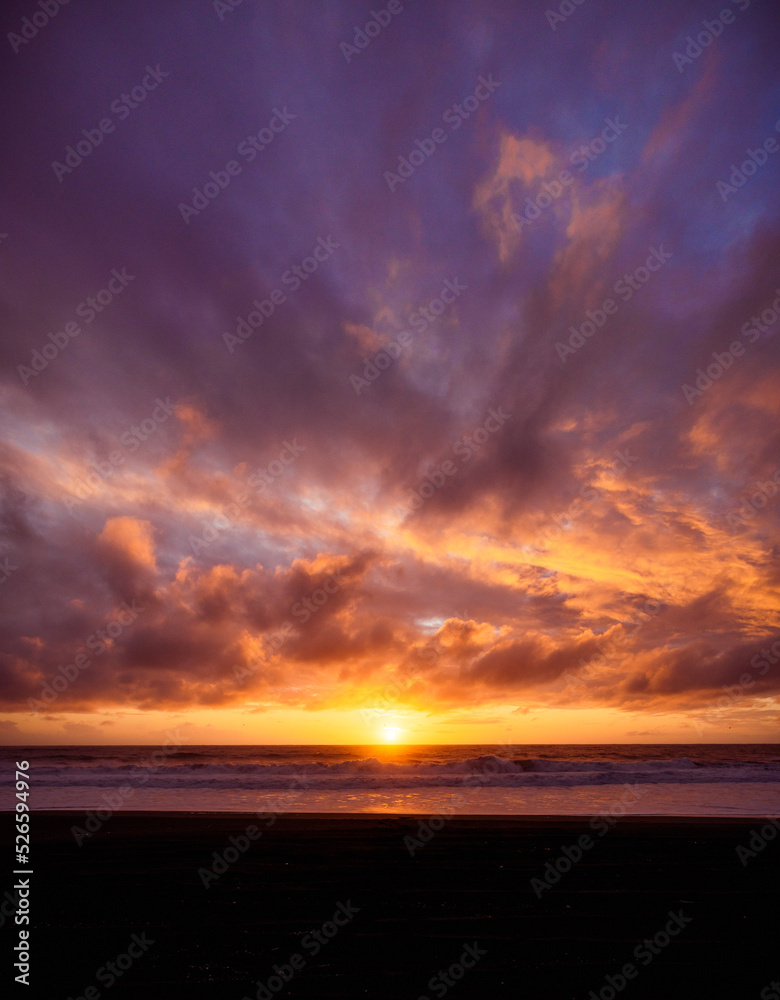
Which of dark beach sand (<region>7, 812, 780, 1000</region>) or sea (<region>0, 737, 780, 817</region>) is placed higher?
dark beach sand (<region>7, 812, 780, 1000</region>)

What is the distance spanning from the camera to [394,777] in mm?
34594

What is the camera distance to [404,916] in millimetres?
6664

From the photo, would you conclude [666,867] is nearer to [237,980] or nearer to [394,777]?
Answer: [237,980]

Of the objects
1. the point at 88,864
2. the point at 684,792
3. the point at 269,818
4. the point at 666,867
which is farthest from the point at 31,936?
the point at 684,792

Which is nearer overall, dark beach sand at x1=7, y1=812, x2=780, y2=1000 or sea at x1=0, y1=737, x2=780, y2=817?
dark beach sand at x1=7, y1=812, x2=780, y2=1000

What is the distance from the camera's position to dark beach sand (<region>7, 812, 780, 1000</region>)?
4992 millimetres

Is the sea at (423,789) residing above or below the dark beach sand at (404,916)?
below

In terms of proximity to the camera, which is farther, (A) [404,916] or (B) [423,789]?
(B) [423,789]

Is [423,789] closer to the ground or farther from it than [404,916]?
closer to the ground

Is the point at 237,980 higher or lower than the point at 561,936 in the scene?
higher

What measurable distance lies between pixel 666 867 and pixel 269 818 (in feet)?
37.8

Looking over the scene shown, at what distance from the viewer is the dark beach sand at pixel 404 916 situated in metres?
4.99

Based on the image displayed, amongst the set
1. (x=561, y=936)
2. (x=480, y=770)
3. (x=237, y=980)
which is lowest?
(x=480, y=770)

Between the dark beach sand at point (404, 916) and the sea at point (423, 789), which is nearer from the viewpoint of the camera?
the dark beach sand at point (404, 916)
